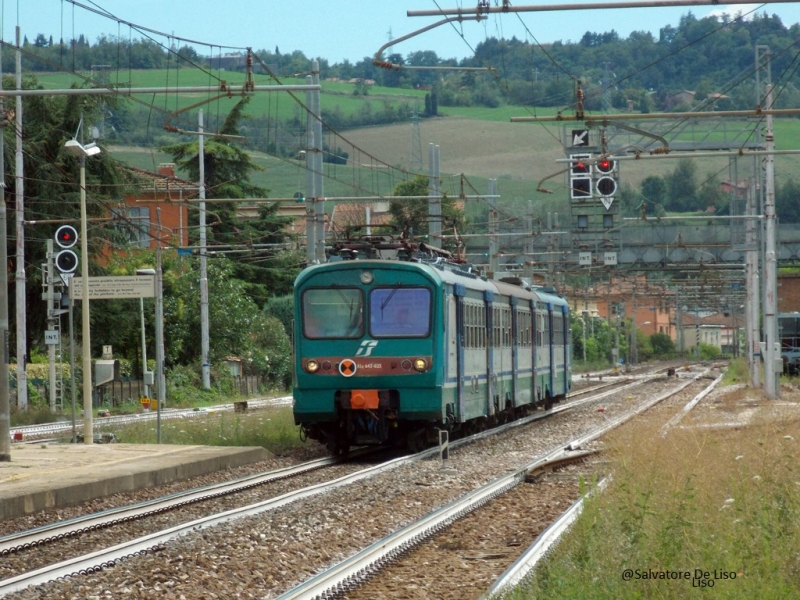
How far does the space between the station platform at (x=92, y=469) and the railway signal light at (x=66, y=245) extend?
6033 millimetres

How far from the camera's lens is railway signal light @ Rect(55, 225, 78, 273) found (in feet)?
78.2

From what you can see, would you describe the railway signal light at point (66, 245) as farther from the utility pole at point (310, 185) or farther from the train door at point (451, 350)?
the train door at point (451, 350)

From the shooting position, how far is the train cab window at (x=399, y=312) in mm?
17688

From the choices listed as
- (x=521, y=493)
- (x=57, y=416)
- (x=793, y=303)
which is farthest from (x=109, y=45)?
(x=793, y=303)

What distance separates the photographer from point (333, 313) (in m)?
17.9

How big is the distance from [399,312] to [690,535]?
33.2 feet

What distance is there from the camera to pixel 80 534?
10391mm

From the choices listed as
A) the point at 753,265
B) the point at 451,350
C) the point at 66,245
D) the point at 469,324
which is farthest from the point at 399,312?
the point at 753,265

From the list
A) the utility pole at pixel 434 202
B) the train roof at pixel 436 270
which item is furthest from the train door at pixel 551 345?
the train roof at pixel 436 270

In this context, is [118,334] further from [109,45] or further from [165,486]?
[165,486]

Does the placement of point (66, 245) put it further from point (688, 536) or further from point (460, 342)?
point (688, 536)

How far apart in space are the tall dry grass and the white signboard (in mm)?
9719

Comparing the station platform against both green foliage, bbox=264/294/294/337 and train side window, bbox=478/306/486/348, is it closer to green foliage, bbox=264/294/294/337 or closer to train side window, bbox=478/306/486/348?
train side window, bbox=478/306/486/348

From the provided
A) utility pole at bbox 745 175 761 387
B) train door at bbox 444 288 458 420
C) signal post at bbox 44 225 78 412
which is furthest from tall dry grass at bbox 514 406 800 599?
utility pole at bbox 745 175 761 387
